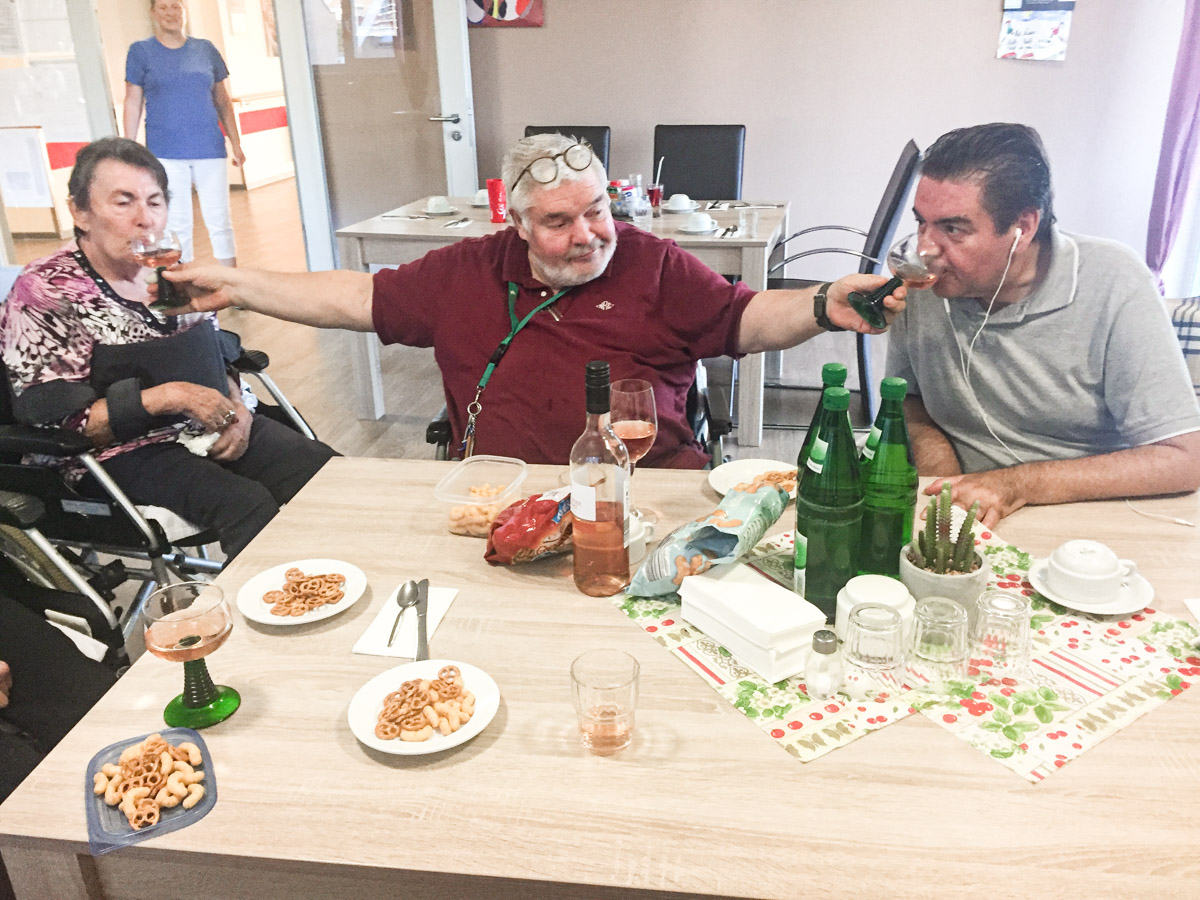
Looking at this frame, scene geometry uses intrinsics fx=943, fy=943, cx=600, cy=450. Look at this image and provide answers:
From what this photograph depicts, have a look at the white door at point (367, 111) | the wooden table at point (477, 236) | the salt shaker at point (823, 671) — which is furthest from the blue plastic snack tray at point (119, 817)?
the white door at point (367, 111)

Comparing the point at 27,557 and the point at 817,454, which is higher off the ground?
the point at 817,454

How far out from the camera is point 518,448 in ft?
6.52

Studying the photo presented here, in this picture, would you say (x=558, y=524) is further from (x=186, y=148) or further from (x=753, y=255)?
(x=186, y=148)

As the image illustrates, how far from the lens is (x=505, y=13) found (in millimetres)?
5219

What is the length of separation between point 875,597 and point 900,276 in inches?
29.6

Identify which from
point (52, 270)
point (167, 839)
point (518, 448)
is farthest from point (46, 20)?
point (167, 839)

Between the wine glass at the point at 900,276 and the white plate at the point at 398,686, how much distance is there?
96 cm

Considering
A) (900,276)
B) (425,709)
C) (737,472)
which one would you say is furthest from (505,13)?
(425,709)

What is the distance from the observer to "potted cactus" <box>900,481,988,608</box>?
110 cm

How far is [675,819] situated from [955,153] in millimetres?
1257

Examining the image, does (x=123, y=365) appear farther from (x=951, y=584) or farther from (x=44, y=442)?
(x=951, y=584)

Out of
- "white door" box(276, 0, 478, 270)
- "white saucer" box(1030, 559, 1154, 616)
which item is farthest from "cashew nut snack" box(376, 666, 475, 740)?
"white door" box(276, 0, 478, 270)

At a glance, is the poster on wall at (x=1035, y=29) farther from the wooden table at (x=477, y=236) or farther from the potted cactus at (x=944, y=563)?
the potted cactus at (x=944, y=563)

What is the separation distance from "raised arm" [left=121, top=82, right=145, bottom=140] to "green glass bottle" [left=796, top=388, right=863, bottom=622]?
17.2 feet
